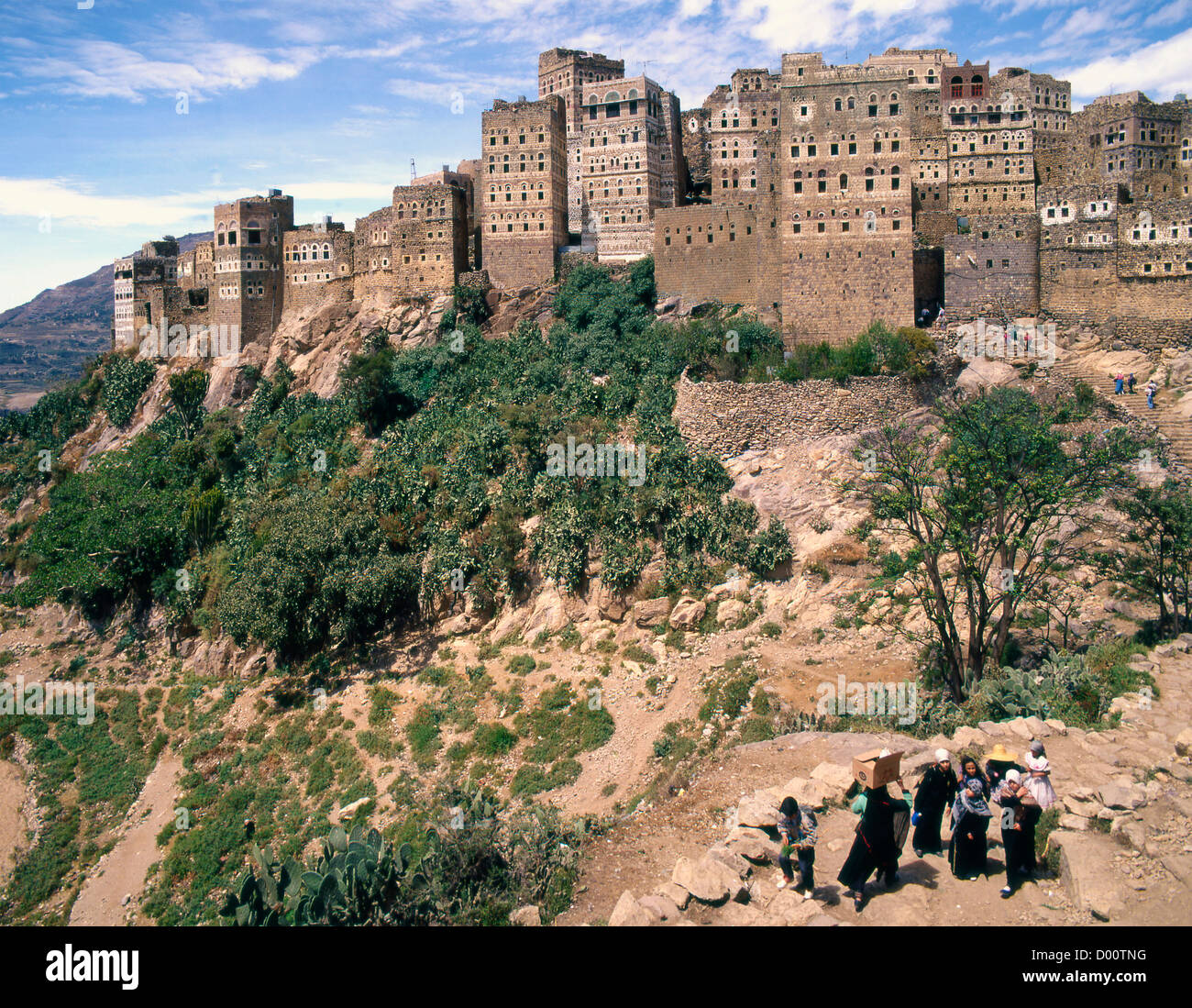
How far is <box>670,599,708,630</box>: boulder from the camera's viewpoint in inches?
956

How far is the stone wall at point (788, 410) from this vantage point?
27938 mm

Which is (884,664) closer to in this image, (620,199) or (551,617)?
(551,617)

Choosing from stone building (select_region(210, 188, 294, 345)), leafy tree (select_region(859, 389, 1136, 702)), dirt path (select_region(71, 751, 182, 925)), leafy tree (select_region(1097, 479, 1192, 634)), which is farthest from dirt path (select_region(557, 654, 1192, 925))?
stone building (select_region(210, 188, 294, 345))

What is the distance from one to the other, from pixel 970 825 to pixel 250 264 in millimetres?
52241

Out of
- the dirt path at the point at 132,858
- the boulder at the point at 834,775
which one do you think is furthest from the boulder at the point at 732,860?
the dirt path at the point at 132,858

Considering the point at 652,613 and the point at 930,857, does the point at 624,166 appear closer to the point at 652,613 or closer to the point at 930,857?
the point at 652,613

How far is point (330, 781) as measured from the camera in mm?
23531

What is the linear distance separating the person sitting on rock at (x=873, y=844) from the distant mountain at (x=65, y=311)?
186448mm

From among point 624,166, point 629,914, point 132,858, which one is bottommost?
point 132,858

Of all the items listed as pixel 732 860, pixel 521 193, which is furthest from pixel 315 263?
pixel 732 860

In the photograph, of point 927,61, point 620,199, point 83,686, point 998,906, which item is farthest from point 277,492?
point 927,61

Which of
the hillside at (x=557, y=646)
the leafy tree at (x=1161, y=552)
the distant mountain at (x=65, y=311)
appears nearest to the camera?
the hillside at (x=557, y=646)

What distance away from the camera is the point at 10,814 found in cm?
2658

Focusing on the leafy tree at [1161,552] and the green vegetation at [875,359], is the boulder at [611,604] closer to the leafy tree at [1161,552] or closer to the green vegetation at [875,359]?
the green vegetation at [875,359]
